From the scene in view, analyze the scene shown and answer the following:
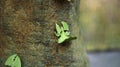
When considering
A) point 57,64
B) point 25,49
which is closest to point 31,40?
point 25,49

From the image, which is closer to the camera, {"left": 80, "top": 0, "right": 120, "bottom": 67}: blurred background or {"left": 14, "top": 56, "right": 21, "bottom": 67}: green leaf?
{"left": 14, "top": 56, "right": 21, "bottom": 67}: green leaf

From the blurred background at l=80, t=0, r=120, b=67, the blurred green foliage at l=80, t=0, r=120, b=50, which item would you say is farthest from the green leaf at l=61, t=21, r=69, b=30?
the blurred green foliage at l=80, t=0, r=120, b=50

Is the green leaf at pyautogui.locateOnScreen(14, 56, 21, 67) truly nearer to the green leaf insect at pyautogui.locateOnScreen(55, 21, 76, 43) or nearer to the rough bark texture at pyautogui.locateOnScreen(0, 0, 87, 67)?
the rough bark texture at pyautogui.locateOnScreen(0, 0, 87, 67)

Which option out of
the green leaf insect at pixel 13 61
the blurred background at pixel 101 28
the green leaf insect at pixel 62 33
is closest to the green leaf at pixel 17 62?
the green leaf insect at pixel 13 61

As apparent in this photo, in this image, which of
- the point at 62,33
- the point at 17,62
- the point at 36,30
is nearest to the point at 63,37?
the point at 62,33

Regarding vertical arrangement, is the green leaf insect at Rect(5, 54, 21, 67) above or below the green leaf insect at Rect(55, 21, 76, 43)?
below

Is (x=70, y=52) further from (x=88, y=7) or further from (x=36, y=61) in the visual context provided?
(x=88, y=7)

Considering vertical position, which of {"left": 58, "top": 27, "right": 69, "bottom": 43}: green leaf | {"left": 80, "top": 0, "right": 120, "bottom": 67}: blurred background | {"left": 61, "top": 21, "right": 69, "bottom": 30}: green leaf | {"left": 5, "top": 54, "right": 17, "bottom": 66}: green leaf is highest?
{"left": 61, "top": 21, "right": 69, "bottom": 30}: green leaf
